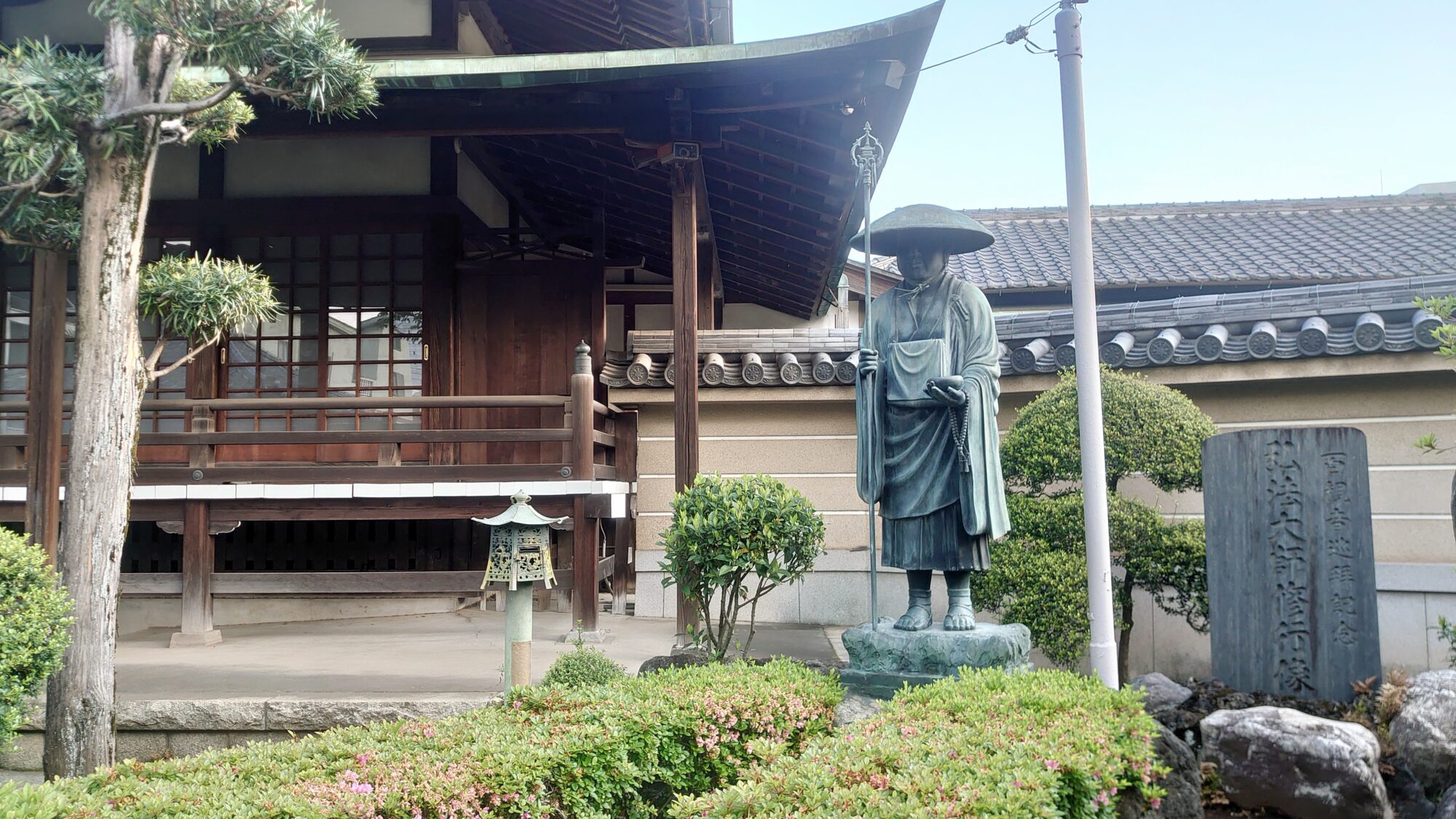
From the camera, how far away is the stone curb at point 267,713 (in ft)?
23.2

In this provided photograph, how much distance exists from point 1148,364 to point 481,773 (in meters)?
7.60

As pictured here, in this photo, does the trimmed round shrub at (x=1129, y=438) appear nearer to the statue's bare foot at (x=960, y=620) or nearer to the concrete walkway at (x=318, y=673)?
the concrete walkway at (x=318, y=673)

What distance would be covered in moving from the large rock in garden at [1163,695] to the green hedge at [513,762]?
9.01 feet

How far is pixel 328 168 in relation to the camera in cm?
1183

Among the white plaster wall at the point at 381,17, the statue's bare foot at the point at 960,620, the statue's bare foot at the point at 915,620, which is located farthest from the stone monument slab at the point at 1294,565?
the white plaster wall at the point at 381,17

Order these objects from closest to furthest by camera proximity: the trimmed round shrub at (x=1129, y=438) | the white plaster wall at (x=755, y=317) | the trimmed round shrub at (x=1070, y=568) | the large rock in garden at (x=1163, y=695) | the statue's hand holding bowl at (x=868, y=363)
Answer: the statue's hand holding bowl at (x=868, y=363) < the large rock in garden at (x=1163, y=695) < the trimmed round shrub at (x=1070, y=568) < the trimmed round shrub at (x=1129, y=438) < the white plaster wall at (x=755, y=317)

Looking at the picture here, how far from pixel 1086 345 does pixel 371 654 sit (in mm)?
6686

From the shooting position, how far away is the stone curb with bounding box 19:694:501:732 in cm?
708

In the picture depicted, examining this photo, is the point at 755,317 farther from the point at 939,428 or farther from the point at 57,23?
the point at 939,428

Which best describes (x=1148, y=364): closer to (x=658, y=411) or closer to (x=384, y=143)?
(x=658, y=411)

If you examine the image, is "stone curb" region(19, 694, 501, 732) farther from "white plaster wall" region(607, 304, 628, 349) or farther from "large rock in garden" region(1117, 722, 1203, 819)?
"white plaster wall" region(607, 304, 628, 349)

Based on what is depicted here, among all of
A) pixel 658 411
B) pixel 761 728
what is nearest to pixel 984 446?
pixel 761 728

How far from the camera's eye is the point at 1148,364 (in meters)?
9.75

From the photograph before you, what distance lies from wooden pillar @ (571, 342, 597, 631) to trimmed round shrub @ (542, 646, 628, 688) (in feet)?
7.87
